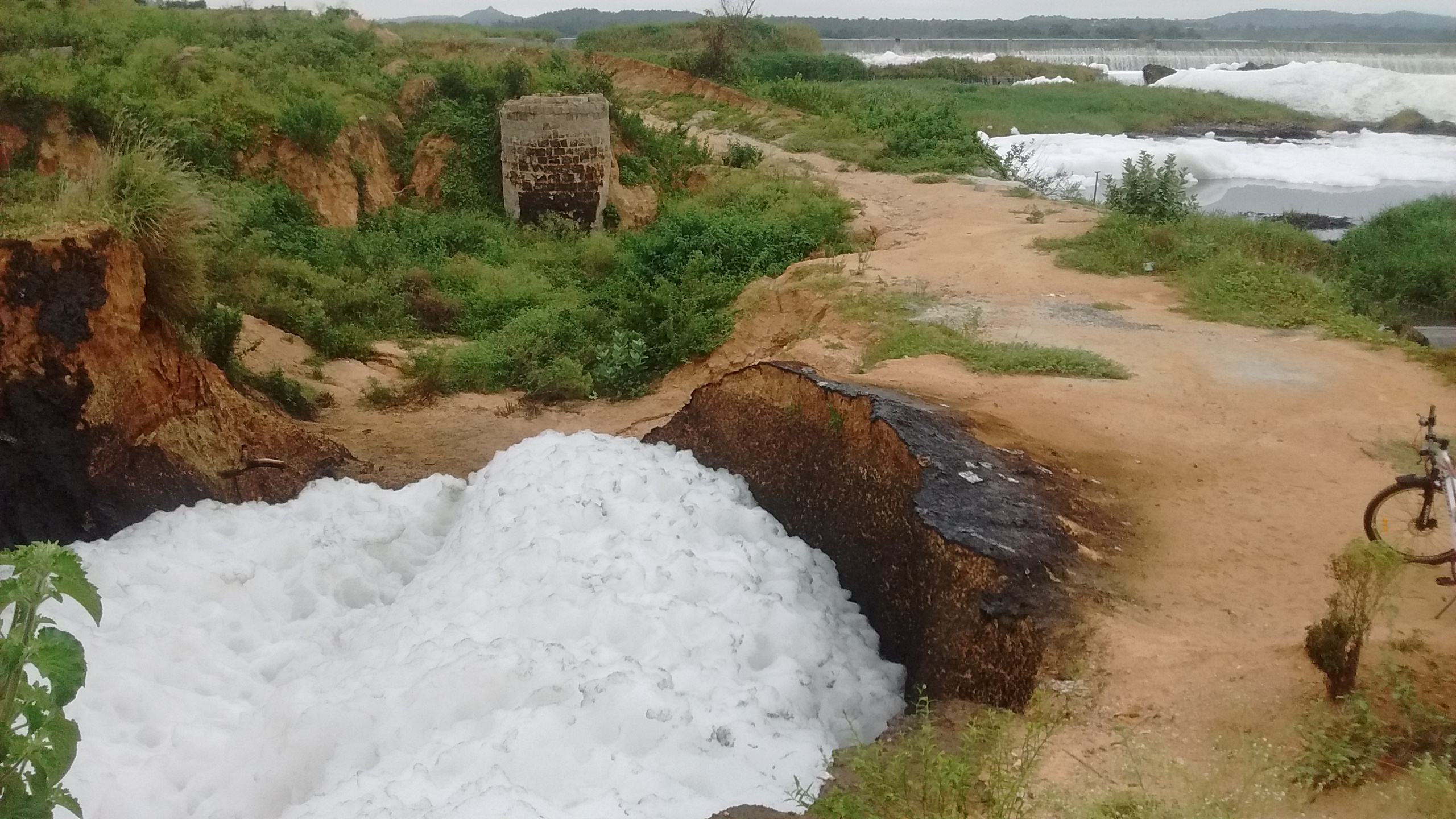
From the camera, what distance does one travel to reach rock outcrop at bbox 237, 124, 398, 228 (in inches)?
510

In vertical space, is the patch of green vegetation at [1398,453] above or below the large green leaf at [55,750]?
below

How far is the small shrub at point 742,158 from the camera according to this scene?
57.0 feet

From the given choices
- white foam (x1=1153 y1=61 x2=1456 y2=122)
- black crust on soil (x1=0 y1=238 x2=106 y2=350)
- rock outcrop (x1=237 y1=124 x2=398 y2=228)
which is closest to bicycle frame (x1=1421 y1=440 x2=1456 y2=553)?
black crust on soil (x1=0 y1=238 x2=106 y2=350)

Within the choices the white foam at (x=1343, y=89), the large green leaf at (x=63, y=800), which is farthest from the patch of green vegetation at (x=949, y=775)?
the white foam at (x=1343, y=89)

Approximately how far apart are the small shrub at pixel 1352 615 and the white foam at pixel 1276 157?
20726 mm

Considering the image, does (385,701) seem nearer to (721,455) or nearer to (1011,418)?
(721,455)

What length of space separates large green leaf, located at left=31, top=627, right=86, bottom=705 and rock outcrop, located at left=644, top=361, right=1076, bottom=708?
314 cm

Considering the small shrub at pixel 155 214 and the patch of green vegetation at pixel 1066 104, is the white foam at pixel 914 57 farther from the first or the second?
the small shrub at pixel 155 214

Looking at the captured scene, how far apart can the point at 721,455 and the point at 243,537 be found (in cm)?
294

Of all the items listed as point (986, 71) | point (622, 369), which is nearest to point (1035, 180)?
point (622, 369)

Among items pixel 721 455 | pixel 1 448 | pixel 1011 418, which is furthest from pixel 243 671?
pixel 1011 418

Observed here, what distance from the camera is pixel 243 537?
5852 mm

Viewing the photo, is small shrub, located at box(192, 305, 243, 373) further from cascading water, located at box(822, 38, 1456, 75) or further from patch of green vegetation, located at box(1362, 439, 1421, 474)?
cascading water, located at box(822, 38, 1456, 75)

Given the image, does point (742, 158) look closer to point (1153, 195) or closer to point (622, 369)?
point (1153, 195)
